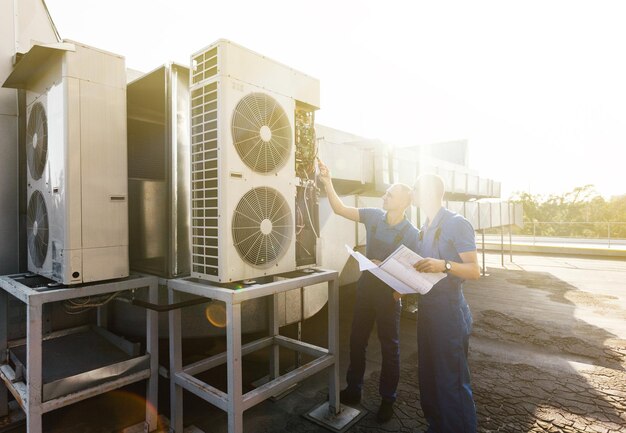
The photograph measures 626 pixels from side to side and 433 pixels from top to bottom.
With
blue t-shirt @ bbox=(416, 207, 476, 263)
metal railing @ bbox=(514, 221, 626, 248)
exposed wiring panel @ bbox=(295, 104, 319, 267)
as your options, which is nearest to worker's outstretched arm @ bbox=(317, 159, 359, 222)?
exposed wiring panel @ bbox=(295, 104, 319, 267)

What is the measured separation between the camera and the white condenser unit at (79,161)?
1899 millimetres

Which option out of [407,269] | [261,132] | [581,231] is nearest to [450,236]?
[407,269]

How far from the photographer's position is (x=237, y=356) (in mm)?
1827

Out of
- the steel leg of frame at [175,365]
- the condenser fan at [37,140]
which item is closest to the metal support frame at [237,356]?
the steel leg of frame at [175,365]

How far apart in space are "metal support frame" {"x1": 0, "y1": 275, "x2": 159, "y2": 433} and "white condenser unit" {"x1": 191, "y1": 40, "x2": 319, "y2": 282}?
1.81 feet

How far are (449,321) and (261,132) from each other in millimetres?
Answer: 1583

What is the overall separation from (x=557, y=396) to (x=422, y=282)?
1.96 meters

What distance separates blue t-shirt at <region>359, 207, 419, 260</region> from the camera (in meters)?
2.82

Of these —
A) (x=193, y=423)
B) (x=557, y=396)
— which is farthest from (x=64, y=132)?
(x=557, y=396)

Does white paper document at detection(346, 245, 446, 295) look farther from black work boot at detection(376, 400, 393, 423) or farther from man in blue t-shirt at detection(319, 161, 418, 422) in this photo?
black work boot at detection(376, 400, 393, 423)

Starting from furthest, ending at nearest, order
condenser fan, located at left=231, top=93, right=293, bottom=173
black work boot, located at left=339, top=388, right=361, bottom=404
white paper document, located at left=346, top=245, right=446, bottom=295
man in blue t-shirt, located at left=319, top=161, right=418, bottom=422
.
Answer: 1. black work boot, located at left=339, top=388, right=361, bottom=404
2. man in blue t-shirt, located at left=319, top=161, right=418, bottom=422
3. white paper document, located at left=346, top=245, right=446, bottom=295
4. condenser fan, located at left=231, top=93, right=293, bottom=173

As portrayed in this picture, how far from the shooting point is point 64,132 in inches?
74.1

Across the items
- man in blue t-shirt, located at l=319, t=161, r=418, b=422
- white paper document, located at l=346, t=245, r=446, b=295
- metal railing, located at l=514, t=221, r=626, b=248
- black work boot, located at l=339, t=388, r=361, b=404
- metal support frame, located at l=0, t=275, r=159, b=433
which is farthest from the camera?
metal railing, located at l=514, t=221, r=626, b=248

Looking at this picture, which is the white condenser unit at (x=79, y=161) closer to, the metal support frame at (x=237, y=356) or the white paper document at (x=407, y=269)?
the metal support frame at (x=237, y=356)
